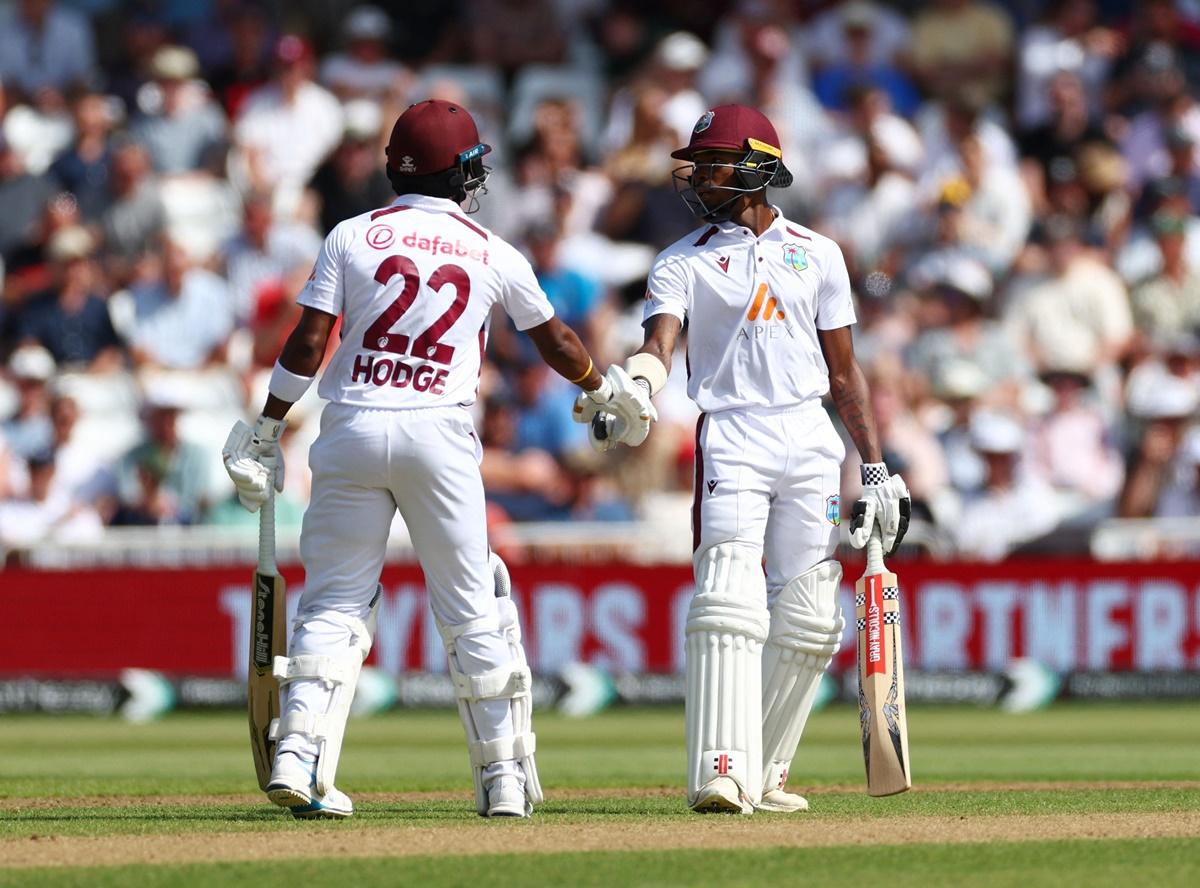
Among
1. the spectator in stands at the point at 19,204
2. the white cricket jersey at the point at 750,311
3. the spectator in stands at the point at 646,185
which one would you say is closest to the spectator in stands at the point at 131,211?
the spectator in stands at the point at 19,204

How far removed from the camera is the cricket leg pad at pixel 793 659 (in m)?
6.92

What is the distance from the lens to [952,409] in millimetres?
14727

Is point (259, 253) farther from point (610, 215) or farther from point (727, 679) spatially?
point (727, 679)

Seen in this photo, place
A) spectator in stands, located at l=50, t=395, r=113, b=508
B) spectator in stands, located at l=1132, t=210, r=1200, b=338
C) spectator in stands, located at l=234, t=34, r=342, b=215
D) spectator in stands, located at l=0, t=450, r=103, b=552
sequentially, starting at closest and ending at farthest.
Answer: spectator in stands, located at l=0, t=450, r=103, b=552, spectator in stands, located at l=50, t=395, r=113, b=508, spectator in stands, located at l=1132, t=210, r=1200, b=338, spectator in stands, located at l=234, t=34, r=342, b=215

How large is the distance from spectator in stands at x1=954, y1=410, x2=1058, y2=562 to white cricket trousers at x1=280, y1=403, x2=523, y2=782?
7.33 meters

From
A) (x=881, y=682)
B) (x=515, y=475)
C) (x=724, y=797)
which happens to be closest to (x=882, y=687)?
(x=881, y=682)

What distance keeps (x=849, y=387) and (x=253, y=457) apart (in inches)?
77.4

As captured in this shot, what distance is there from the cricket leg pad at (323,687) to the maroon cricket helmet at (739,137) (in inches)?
73.5

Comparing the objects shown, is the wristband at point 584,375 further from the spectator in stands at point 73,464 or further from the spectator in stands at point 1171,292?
the spectator in stands at point 1171,292

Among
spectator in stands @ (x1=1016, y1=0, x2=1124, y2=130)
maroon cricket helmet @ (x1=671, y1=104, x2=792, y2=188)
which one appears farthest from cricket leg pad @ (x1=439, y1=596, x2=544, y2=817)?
spectator in stands @ (x1=1016, y1=0, x2=1124, y2=130)

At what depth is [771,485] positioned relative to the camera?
6.88 metres

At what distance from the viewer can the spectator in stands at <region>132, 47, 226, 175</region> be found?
Result: 54.4 feet

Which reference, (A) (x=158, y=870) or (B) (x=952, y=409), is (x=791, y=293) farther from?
(B) (x=952, y=409)

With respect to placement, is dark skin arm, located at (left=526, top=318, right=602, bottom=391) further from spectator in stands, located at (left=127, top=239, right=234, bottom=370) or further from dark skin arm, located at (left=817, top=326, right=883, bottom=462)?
spectator in stands, located at (left=127, top=239, right=234, bottom=370)
